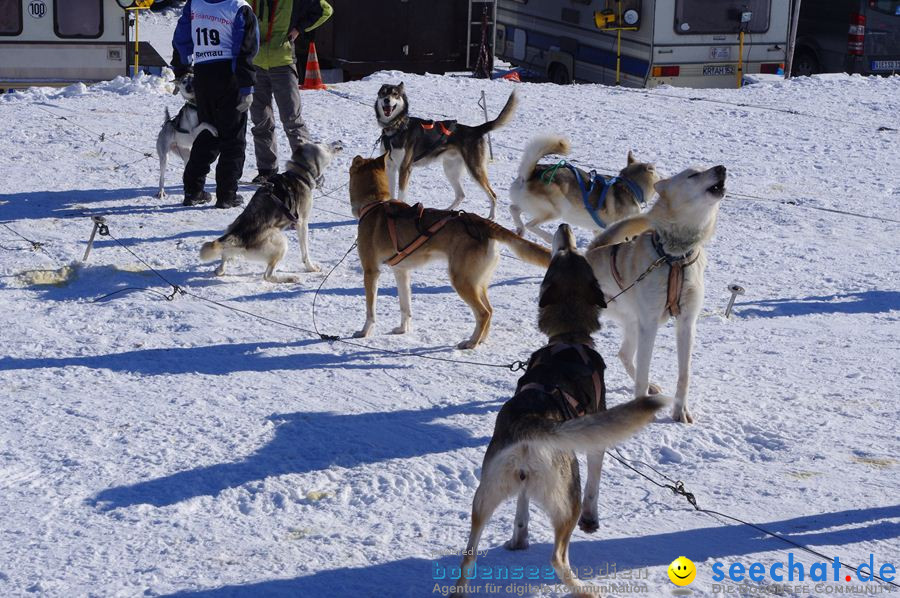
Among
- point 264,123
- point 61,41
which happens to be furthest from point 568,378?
point 61,41

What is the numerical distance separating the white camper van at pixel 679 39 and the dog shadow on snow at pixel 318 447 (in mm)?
10428

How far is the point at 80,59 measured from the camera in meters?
13.2

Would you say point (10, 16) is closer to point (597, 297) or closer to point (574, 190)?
point (574, 190)

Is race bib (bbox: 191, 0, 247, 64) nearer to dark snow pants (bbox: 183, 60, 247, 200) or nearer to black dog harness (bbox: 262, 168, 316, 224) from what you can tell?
dark snow pants (bbox: 183, 60, 247, 200)

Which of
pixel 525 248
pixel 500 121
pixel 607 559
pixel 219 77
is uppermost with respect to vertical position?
pixel 219 77

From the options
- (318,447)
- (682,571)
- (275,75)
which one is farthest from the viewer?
(275,75)

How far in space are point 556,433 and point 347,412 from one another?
1811mm

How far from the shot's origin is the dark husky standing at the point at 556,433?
2.83m

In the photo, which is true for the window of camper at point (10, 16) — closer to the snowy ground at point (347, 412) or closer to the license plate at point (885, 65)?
the snowy ground at point (347, 412)

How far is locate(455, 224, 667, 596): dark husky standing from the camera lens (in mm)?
2830

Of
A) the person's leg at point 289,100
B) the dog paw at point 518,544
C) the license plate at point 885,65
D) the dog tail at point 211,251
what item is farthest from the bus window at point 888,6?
the dog paw at point 518,544

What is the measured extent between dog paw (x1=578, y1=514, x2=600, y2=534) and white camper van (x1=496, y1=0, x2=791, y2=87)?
447 inches

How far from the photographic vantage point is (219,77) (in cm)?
759

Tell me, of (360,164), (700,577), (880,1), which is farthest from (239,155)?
(880,1)
